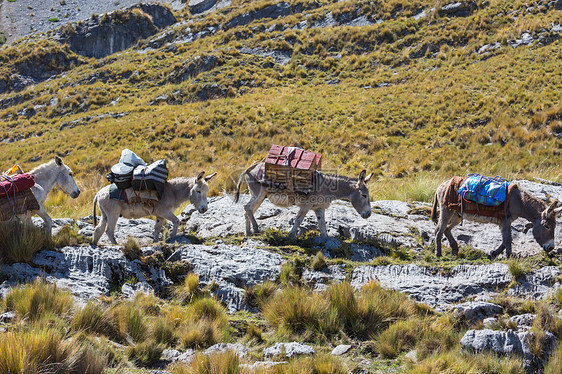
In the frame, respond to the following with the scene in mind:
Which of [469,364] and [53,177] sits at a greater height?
[53,177]

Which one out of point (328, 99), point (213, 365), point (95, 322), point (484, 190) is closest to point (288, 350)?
point (213, 365)

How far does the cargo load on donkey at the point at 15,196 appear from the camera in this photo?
916 centimetres

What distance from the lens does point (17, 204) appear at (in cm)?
931

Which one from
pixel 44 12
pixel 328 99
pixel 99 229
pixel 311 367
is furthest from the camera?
pixel 44 12

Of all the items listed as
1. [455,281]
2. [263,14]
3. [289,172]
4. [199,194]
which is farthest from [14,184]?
[263,14]

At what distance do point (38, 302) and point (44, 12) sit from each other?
80.5 meters

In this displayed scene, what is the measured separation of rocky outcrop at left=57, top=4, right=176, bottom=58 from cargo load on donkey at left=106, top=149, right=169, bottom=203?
55.9 m

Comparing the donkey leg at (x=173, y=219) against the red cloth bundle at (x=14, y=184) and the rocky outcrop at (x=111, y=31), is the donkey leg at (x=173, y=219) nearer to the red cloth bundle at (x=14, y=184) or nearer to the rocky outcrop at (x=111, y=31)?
the red cloth bundle at (x=14, y=184)

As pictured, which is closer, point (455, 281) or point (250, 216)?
point (455, 281)

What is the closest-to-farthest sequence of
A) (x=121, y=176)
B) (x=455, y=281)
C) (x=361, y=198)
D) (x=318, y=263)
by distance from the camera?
(x=455, y=281)
(x=318, y=263)
(x=121, y=176)
(x=361, y=198)

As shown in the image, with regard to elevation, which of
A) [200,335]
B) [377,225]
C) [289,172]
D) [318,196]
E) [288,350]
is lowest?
[377,225]

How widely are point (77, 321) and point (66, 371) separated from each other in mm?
1370

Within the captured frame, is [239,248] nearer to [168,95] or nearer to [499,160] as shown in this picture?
[499,160]

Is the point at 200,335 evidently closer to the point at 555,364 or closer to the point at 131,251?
the point at 131,251
